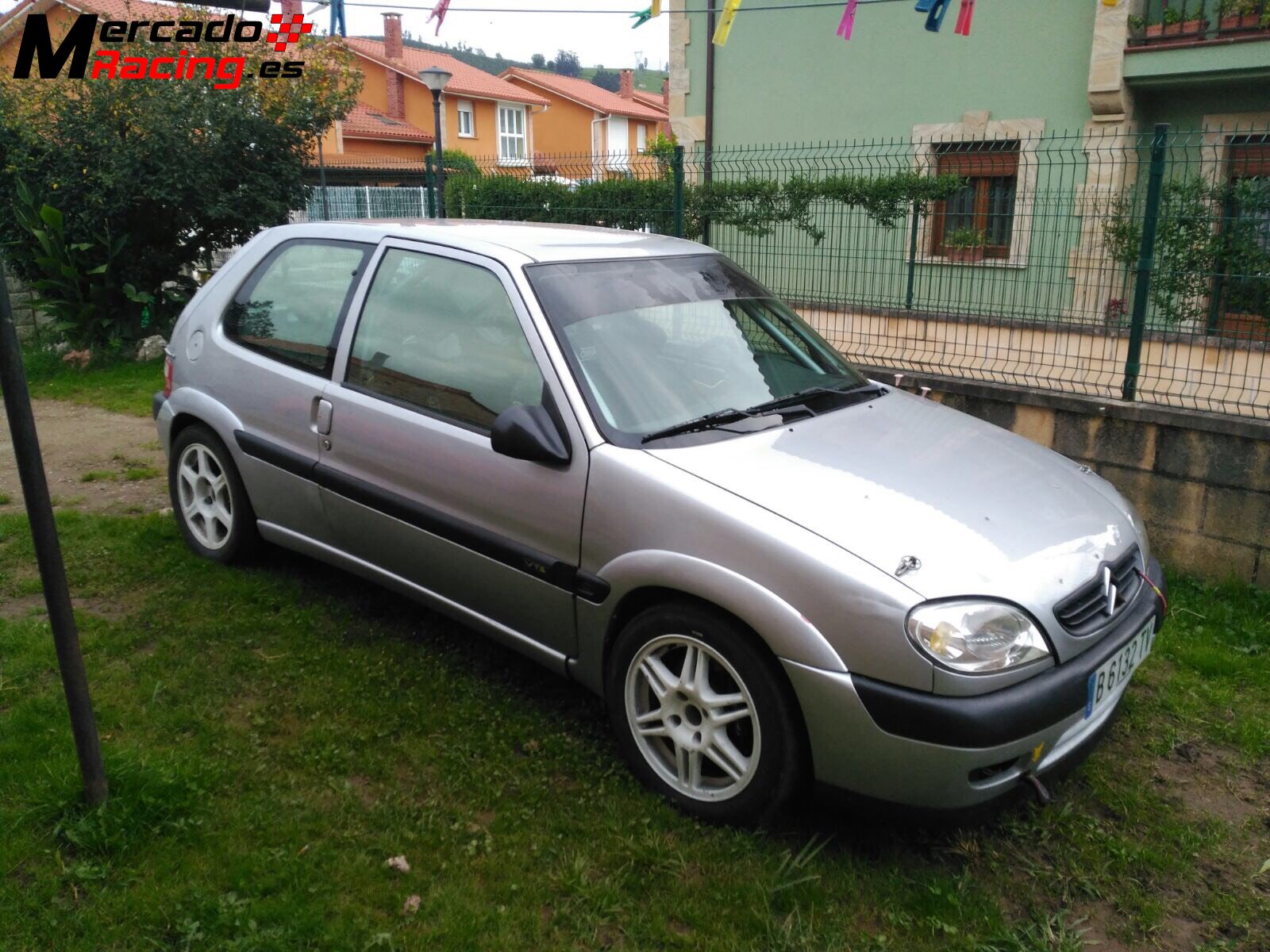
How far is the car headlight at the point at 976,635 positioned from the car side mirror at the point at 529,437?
1239 millimetres

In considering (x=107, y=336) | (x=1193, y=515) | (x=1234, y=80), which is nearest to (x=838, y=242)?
(x=1193, y=515)

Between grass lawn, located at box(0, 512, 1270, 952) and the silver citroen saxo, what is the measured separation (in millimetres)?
301

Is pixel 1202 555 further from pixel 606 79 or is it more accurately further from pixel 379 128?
pixel 606 79

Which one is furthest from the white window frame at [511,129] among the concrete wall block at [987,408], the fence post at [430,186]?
the concrete wall block at [987,408]

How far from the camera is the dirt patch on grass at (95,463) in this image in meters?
6.32

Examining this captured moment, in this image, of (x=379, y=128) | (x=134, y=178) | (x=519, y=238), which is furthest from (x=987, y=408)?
(x=379, y=128)

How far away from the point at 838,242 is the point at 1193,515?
306cm

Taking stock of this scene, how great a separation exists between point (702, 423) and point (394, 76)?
150 feet

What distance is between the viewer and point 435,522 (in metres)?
3.70

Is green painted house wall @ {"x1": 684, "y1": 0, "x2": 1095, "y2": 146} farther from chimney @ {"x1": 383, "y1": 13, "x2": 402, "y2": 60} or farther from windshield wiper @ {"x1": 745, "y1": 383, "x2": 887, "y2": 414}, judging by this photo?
chimney @ {"x1": 383, "y1": 13, "x2": 402, "y2": 60}

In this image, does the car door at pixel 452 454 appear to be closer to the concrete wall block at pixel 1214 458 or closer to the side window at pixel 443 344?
the side window at pixel 443 344

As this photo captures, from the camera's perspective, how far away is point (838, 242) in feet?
23.7

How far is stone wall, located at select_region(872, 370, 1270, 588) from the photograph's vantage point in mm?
5020

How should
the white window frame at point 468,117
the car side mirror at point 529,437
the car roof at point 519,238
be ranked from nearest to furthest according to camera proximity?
the car side mirror at point 529,437, the car roof at point 519,238, the white window frame at point 468,117
